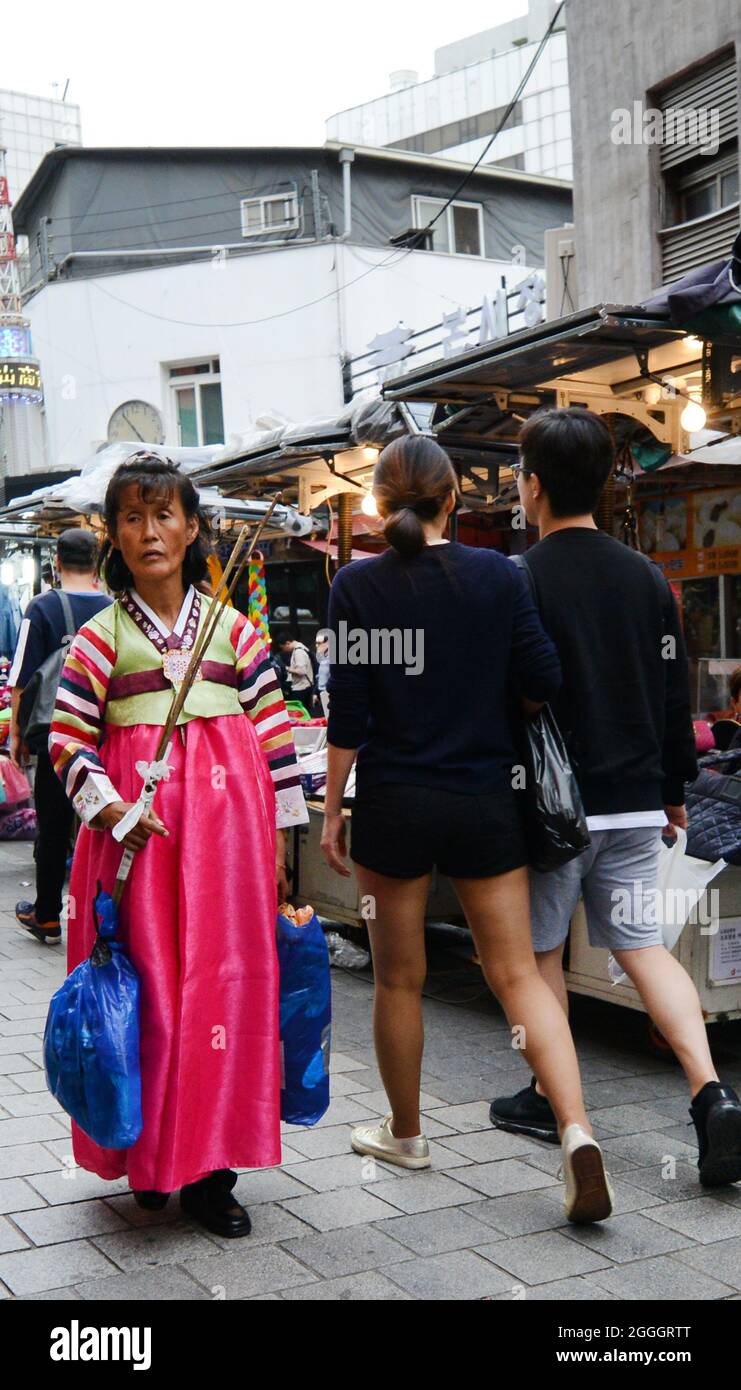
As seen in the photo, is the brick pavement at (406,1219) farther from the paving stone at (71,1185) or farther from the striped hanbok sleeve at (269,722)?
the striped hanbok sleeve at (269,722)

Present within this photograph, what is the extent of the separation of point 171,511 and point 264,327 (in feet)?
60.2

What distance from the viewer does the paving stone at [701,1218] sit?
349cm

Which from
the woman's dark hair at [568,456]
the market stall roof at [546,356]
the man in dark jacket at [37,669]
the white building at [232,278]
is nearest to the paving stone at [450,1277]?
the woman's dark hair at [568,456]

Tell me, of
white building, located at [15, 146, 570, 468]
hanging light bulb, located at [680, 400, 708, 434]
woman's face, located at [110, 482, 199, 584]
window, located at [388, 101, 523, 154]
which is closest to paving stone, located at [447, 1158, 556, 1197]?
woman's face, located at [110, 482, 199, 584]

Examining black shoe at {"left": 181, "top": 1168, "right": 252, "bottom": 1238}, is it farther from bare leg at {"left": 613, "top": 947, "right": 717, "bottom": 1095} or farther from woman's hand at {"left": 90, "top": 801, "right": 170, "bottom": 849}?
bare leg at {"left": 613, "top": 947, "right": 717, "bottom": 1095}

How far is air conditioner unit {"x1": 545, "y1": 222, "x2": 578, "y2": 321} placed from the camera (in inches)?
503

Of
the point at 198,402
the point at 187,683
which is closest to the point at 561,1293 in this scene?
the point at 187,683

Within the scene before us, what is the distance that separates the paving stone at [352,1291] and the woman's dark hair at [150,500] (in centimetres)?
181

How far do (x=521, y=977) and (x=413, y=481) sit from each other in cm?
138

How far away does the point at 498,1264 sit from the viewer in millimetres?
3277

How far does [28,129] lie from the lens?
2962cm

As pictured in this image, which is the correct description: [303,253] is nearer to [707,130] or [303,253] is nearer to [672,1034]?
[707,130]
